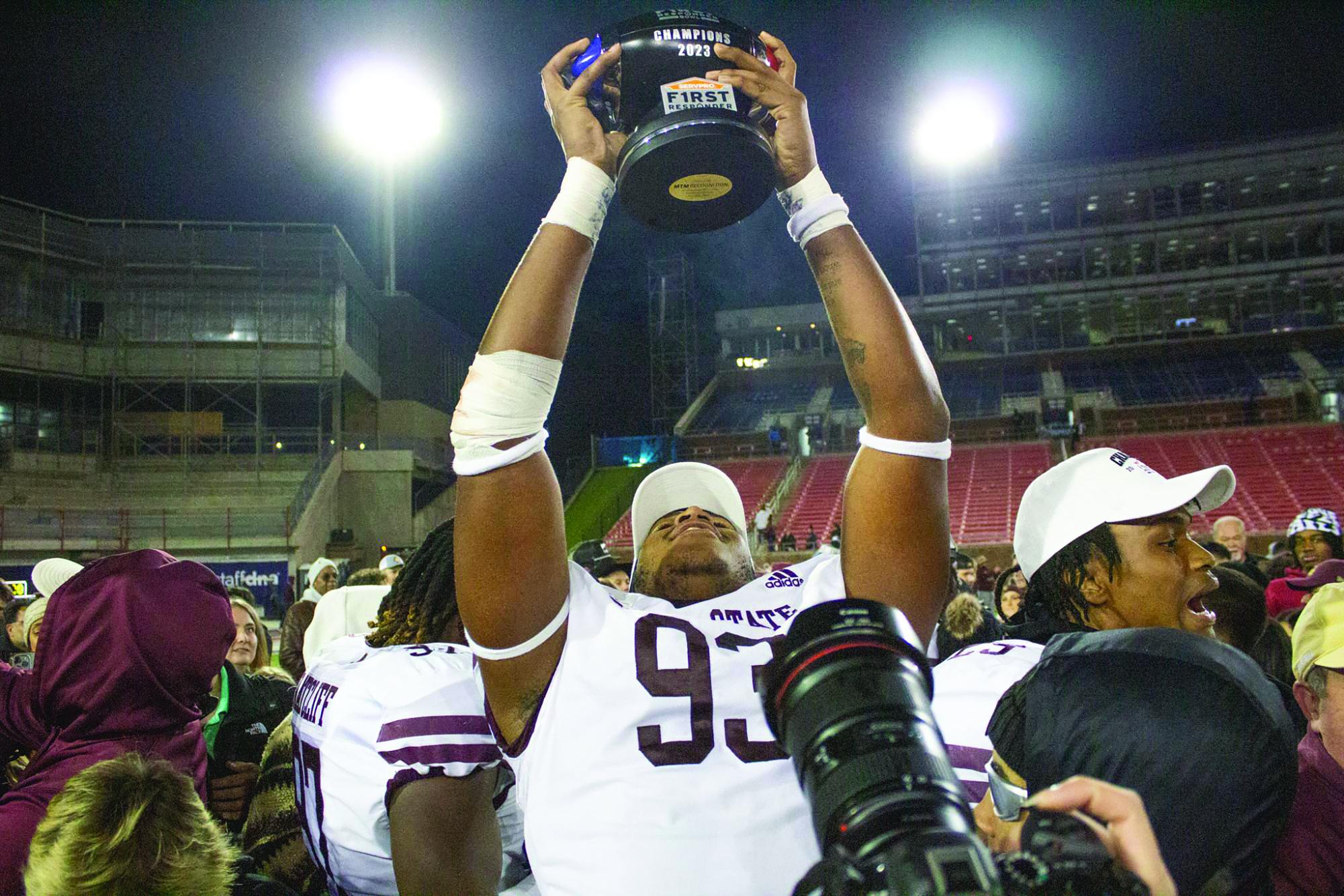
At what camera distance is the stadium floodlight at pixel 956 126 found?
2894 centimetres

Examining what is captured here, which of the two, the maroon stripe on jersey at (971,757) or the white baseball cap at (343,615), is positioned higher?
the white baseball cap at (343,615)

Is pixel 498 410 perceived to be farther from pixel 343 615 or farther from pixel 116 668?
pixel 343 615

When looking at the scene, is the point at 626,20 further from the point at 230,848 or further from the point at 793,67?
the point at 230,848

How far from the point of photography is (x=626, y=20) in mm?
1789

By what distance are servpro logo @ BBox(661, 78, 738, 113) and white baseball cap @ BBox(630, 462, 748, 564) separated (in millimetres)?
897

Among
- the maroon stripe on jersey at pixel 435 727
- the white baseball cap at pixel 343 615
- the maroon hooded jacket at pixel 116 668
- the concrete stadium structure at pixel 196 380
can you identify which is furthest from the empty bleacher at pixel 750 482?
the maroon stripe on jersey at pixel 435 727

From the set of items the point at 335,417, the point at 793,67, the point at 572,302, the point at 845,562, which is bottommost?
the point at 845,562

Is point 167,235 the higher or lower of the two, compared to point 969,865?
higher

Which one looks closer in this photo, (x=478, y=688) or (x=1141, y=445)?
(x=478, y=688)

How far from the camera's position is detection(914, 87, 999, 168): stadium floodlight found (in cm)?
2894

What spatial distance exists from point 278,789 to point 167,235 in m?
29.6

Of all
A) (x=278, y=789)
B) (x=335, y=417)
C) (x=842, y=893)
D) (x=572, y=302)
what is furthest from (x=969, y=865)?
(x=335, y=417)

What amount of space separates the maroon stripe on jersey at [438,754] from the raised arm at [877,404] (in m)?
0.91

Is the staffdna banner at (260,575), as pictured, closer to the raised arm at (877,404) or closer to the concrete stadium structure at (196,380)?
the concrete stadium structure at (196,380)
